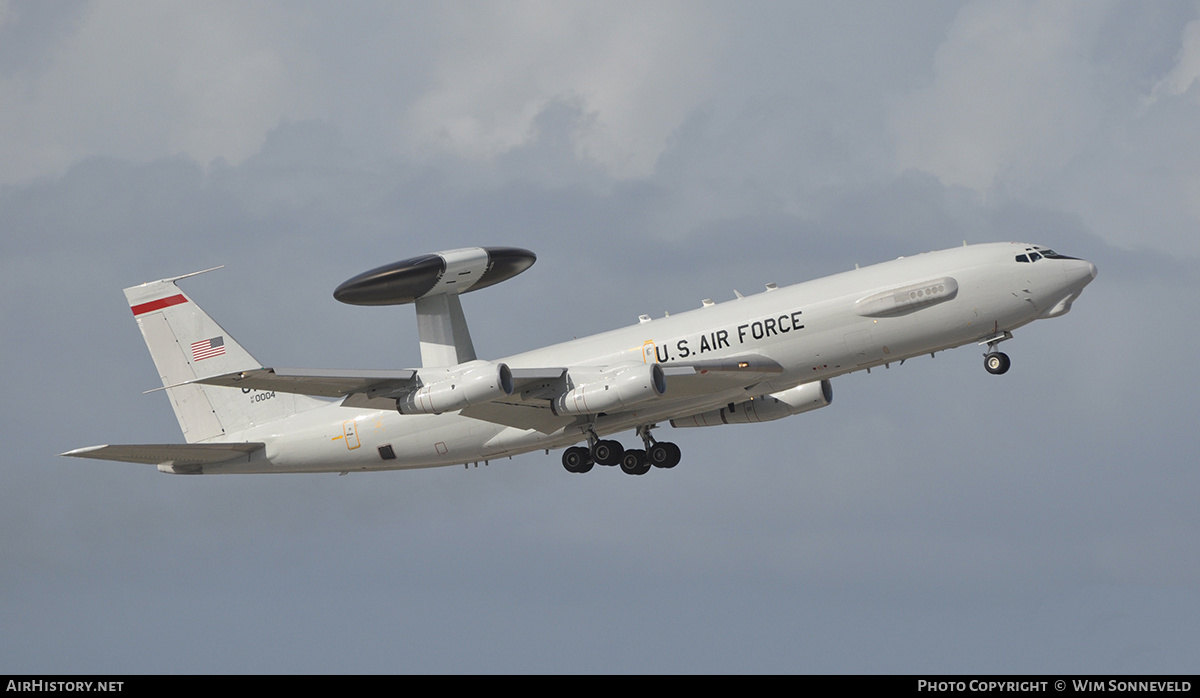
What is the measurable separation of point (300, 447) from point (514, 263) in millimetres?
11515

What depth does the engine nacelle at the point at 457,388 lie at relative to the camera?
142 ft

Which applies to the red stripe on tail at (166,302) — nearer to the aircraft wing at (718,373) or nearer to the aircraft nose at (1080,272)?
the aircraft wing at (718,373)

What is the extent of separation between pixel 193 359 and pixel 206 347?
2.41 ft

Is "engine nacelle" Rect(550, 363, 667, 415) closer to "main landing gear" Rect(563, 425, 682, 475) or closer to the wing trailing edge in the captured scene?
"main landing gear" Rect(563, 425, 682, 475)

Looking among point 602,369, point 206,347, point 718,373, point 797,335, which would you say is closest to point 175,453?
point 206,347

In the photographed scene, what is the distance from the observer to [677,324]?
47.3 m

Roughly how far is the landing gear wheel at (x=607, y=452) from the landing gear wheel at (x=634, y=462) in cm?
60

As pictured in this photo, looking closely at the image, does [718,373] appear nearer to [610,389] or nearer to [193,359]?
[610,389]

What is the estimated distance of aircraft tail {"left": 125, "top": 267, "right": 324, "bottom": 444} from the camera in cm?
5350

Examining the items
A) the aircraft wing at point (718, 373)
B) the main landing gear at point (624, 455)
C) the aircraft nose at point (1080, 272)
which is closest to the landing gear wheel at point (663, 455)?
the main landing gear at point (624, 455)

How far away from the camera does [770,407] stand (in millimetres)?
52844
